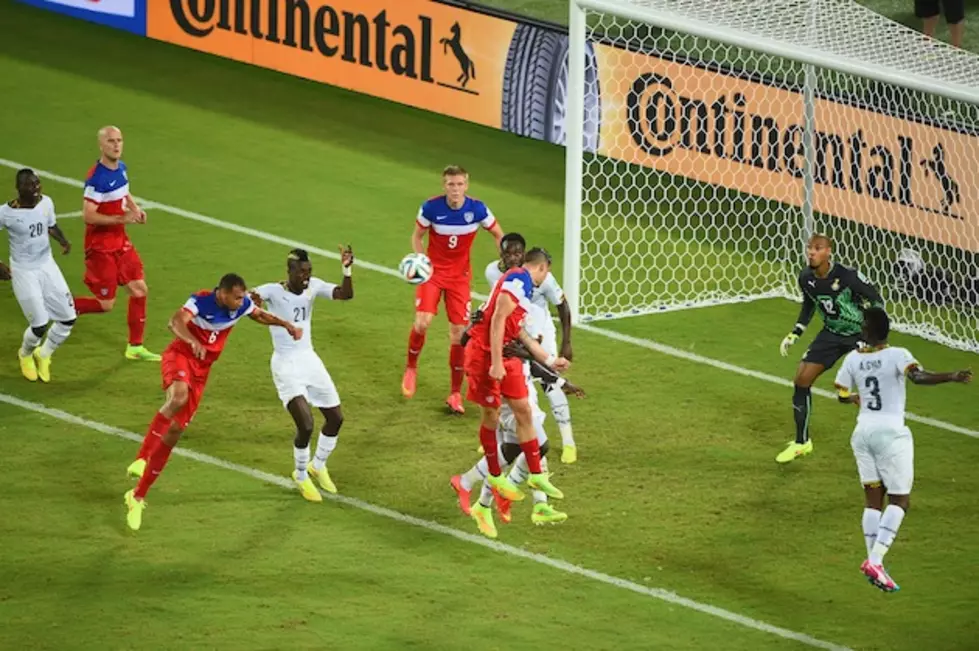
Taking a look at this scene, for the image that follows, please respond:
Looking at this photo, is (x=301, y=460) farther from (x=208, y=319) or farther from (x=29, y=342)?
(x=29, y=342)

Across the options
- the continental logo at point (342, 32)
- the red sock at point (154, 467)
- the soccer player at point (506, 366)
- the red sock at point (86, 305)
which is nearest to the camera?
the soccer player at point (506, 366)

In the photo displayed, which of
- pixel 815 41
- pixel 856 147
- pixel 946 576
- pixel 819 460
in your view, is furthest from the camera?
pixel 856 147

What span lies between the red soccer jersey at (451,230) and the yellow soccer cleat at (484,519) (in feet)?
9.62

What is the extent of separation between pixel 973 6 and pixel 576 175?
905cm

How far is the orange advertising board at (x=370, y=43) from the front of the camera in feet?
74.9

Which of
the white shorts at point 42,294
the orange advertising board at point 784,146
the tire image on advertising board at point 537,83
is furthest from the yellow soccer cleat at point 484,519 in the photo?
the tire image on advertising board at point 537,83

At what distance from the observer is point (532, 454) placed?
13.6m

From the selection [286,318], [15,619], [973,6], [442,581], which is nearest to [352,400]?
[286,318]

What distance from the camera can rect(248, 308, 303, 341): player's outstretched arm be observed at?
45.5 ft

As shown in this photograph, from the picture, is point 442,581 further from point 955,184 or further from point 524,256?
point 955,184

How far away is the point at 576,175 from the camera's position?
18.0m

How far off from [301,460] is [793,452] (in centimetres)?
376

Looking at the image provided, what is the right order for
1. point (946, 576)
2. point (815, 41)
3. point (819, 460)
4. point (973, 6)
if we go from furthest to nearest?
point (973, 6) < point (815, 41) < point (819, 460) < point (946, 576)

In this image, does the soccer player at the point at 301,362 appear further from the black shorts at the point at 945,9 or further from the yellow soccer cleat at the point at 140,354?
the black shorts at the point at 945,9
